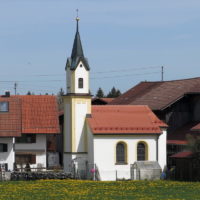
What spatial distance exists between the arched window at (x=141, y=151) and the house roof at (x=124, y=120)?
1.26 metres

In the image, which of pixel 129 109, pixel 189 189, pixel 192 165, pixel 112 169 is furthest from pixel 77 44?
pixel 189 189

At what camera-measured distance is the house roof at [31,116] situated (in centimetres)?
7512

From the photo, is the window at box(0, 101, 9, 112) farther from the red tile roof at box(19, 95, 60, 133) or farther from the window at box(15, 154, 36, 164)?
the window at box(15, 154, 36, 164)

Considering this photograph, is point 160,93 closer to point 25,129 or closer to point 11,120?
point 25,129

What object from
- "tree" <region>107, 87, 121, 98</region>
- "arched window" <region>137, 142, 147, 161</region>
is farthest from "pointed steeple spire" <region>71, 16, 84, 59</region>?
"tree" <region>107, 87, 121, 98</region>

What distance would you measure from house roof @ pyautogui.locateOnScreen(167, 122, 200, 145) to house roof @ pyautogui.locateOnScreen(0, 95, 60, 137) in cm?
1137

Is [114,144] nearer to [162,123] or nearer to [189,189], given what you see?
[162,123]

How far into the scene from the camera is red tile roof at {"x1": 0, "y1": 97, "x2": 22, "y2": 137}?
242 ft

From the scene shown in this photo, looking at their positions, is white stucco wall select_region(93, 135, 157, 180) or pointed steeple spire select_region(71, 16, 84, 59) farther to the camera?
pointed steeple spire select_region(71, 16, 84, 59)

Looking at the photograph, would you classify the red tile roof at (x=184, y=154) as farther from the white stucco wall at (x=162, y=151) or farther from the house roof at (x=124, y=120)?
the house roof at (x=124, y=120)

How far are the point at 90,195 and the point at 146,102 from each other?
39534mm

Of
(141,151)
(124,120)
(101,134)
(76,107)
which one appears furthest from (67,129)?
(141,151)

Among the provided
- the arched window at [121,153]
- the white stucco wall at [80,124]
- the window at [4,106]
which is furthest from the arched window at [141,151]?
the window at [4,106]

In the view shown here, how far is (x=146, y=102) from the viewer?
83938mm
